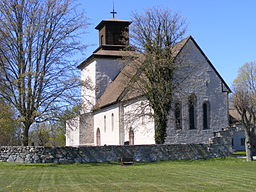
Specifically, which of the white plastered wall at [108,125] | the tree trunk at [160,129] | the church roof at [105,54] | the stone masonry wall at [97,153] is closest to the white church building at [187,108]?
the white plastered wall at [108,125]

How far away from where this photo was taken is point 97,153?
30.2 metres

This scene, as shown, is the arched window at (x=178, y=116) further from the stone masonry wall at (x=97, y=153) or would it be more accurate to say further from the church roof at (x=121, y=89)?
the stone masonry wall at (x=97, y=153)

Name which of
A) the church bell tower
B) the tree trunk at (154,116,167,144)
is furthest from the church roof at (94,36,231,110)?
the church bell tower

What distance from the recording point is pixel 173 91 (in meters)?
37.3

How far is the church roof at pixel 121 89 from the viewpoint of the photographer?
38347 millimetres

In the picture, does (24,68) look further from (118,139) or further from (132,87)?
(118,139)

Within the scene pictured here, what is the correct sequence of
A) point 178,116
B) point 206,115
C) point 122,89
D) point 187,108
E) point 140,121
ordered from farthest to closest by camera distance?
point 122,89
point 140,121
point 206,115
point 187,108
point 178,116

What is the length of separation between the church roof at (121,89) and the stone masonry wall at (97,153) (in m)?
4.45

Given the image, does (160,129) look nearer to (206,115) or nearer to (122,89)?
(206,115)

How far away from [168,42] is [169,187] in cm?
2361

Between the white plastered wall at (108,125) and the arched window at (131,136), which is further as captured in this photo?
the white plastered wall at (108,125)

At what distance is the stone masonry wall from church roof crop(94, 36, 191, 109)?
4448 millimetres

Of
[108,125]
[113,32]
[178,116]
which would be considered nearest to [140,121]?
[178,116]

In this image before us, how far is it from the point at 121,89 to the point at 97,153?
53.4 feet
